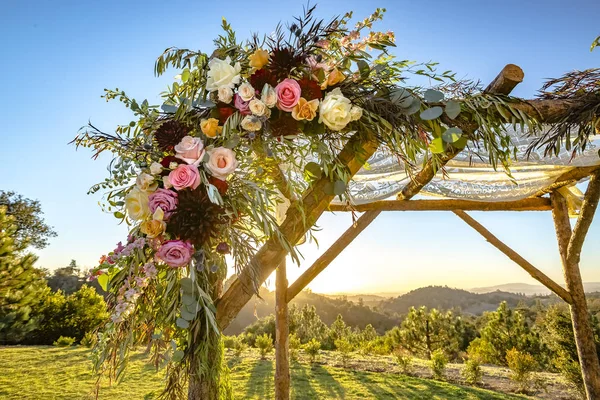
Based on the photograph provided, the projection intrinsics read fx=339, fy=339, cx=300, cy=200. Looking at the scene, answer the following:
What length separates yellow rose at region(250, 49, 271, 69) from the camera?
0.97 m

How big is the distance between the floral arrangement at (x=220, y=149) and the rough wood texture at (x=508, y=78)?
0.26ft

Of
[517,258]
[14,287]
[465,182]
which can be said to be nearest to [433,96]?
[465,182]

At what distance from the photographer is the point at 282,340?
330 centimetres

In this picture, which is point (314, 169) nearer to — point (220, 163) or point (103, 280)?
point (220, 163)

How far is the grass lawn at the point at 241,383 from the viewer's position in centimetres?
398

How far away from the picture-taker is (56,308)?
7691 millimetres

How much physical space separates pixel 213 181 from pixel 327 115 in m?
0.36

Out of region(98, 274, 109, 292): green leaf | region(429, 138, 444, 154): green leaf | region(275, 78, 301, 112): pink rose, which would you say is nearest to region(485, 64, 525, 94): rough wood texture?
region(429, 138, 444, 154): green leaf

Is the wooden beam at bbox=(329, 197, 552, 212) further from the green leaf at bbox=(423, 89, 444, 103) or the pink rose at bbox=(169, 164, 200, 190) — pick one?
the pink rose at bbox=(169, 164, 200, 190)

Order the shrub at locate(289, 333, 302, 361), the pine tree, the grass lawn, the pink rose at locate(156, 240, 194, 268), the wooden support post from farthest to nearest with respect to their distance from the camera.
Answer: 1. the shrub at locate(289, 333, 302, 361)
2. the pine tree
3. the grass lawn
4. the wooden support post
5. the pink rose at locate(156, 240, 194, 268)

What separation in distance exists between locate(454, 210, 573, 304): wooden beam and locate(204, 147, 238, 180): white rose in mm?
3111

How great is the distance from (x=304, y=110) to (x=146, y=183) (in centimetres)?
48

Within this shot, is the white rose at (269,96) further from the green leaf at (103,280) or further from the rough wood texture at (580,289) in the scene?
the rough wood texture at (580,289)

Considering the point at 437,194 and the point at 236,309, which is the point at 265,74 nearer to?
the point at 236,309
